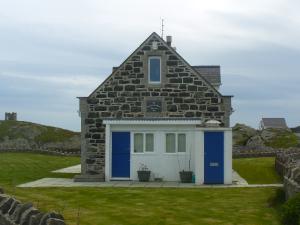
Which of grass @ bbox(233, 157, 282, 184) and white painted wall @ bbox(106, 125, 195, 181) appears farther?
white painted wall @ bbox(106, 125, 195, 181)

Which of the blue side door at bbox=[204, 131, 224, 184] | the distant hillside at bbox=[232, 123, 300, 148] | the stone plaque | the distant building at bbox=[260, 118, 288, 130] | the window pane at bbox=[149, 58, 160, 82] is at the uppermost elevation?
the window pane at bbox=[149, 58, 160, 82]

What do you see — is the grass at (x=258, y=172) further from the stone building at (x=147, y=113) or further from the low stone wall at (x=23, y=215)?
the low stone wall at (x=23, y=215)

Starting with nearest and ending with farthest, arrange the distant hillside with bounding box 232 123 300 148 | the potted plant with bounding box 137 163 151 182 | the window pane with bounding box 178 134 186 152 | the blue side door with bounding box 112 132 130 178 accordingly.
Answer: the potted plant with bounding box 137 163 151 182
the window pane with bounding box 178 134 186 152
the blue side door with bounding box 112 132 130 178
the distant hillside with bounding box 232 123 300 148

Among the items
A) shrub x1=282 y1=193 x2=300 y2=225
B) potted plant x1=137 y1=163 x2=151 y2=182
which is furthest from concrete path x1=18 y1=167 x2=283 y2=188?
shrub x1=282 y1=193 x2=300 y2=225

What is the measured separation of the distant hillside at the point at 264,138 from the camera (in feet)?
173

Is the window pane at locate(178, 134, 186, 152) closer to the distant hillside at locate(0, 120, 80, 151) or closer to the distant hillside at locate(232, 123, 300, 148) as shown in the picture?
the distant hillside at locate(232, 123, 300, 148)

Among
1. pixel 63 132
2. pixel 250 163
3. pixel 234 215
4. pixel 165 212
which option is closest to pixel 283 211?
pixel 234 215

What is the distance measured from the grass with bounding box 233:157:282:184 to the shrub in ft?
40.7

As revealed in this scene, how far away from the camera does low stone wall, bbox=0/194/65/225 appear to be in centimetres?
1168

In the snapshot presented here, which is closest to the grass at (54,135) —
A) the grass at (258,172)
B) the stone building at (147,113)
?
the grass at (258,172)

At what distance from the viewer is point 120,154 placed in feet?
94.4

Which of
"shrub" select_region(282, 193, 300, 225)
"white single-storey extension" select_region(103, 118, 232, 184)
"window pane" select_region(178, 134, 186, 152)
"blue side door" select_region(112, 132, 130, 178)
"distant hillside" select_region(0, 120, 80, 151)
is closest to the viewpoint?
"shrub" select_region(282, 193, 300, 225)

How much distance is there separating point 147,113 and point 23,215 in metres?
17.5

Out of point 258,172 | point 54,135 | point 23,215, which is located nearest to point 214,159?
point 258,172
